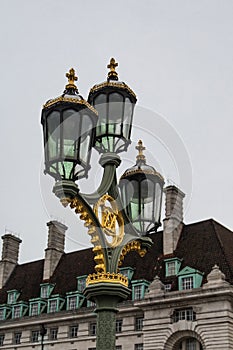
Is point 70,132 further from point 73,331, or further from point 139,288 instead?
point 73,331

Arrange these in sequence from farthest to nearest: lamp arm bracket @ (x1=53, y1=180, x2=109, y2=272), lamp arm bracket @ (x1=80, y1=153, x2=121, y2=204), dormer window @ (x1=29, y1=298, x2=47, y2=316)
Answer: dormer window @ (x1=29, y1=298, x2=47, y2=316) < lamp arm bracket @ (x1=80, y1=153, x2=121, y2=204) < lamp arm bracket @ (x1=53, y1=180, x2=109, y2=272)

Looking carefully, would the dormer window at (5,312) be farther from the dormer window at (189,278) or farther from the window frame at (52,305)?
the dormer window at (189,278)

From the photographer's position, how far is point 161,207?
11641mm

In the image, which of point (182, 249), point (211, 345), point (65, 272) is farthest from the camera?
point (65, 272)

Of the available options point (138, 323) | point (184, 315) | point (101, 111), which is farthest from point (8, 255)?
point (101, 111)

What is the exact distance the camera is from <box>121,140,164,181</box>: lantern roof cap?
11.3m

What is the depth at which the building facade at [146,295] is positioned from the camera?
132ft

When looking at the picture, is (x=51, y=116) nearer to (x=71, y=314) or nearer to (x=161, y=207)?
(x=161, y=207)

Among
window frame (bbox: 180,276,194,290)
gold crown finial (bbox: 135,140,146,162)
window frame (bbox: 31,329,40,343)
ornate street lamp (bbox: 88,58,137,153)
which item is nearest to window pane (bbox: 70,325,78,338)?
window frame (bbox: 31,329,40,343)

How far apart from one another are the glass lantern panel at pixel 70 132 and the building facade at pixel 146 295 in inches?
981

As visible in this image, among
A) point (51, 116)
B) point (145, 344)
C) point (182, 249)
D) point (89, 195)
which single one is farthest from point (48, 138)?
point (182, 249)

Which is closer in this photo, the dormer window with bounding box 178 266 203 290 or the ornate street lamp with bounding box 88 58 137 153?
the ornate street lamp with bounding box 88 58 137 153

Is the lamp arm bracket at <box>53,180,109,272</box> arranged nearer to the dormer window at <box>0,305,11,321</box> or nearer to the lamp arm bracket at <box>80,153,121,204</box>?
the lamp arm bracket at <box>80,153,121,204</box>

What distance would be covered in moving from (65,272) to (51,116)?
46609 millimetres
